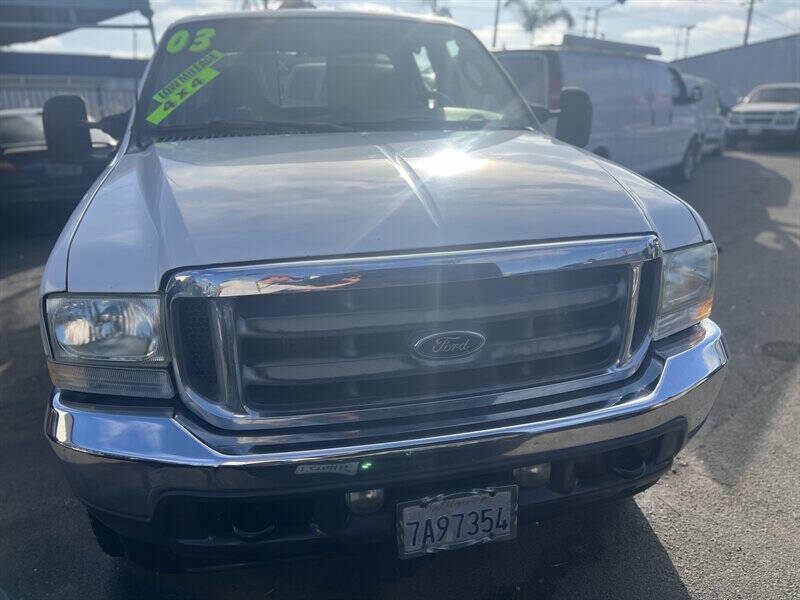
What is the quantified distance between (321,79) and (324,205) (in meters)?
1.63

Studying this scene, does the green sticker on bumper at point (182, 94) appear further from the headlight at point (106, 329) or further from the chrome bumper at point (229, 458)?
the chrome bumper at point (229, 458)

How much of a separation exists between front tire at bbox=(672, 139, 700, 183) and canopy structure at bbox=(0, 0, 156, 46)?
872 cm

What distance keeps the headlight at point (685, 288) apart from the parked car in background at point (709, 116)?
11.1 metres

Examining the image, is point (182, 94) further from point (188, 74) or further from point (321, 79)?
point (321, 79)

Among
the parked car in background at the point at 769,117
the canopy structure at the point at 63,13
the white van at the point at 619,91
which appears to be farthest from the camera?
the parked car in background at the point at 769,117

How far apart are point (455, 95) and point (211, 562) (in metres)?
2.67

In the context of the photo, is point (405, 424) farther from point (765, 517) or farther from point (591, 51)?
point (591, 51)

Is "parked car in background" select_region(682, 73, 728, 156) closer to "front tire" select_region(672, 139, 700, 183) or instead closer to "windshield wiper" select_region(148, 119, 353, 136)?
"front tire" select_region(672, 139, 700, 183)

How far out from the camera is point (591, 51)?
8.49 metres

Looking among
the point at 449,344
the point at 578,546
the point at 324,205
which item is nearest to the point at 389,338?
the point at 449,344

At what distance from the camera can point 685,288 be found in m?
2.36

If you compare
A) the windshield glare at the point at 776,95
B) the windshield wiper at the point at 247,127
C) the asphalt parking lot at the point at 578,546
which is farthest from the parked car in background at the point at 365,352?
the windshield glare at the point at 776,95

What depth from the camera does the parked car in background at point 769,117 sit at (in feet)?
58.6

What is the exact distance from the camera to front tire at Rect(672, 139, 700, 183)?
12070mm
